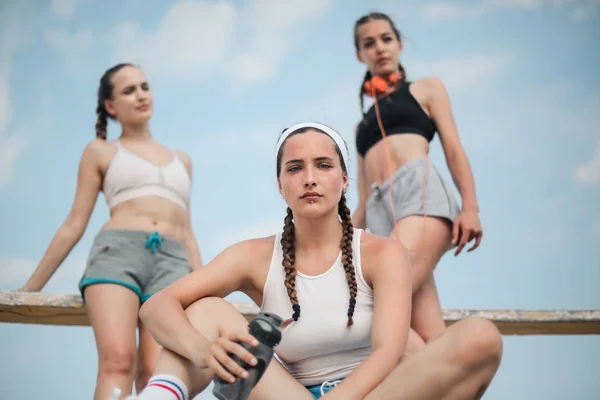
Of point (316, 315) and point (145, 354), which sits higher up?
point (145, 354)

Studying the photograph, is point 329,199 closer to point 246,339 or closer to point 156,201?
point 246,339

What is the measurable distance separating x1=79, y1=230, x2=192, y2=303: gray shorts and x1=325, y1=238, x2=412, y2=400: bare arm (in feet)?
4.25

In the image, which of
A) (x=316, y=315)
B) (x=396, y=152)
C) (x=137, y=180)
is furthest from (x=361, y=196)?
(x=316, y=315)

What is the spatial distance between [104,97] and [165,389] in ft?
7.21

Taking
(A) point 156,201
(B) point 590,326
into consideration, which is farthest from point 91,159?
(B) point 590,326

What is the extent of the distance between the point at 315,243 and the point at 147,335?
3.91 feet

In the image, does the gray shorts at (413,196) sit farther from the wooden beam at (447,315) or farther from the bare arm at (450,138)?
the wooden beam at (447,315)

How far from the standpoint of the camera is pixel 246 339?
159cm

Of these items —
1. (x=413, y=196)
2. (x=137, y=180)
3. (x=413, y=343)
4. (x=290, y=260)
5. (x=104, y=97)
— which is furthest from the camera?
(x=104, y=97)

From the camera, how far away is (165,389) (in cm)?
169

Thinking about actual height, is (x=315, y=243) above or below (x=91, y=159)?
below

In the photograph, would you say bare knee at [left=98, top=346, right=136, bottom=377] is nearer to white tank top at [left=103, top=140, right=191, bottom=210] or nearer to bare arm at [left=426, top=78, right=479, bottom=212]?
white tank top at [left=103, top=140, right=191, bottom=210]

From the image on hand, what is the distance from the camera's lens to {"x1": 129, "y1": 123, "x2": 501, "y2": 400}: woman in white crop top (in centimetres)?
166

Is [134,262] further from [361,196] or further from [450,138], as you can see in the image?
[450,138]
